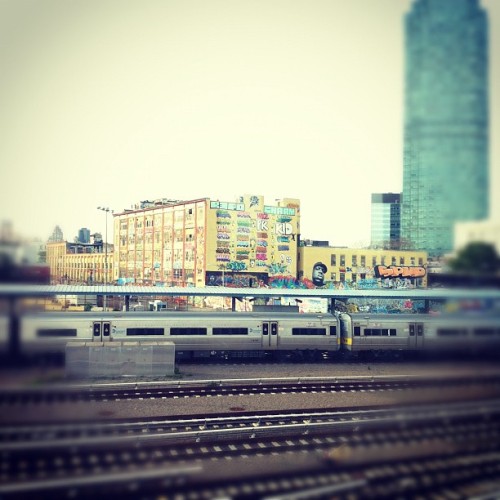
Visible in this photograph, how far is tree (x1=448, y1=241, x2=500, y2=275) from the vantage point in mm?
4234

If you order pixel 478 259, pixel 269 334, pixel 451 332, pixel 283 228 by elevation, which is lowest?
pixel 269 334

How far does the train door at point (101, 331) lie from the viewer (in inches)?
573

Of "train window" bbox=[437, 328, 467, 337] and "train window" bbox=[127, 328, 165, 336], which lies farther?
"train window" bbox=[127, 328, 165, 336]

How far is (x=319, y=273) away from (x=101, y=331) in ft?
115

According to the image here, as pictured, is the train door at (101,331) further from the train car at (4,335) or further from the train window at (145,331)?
the train car at (4,335)

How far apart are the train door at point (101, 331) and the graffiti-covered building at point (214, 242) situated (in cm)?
2862

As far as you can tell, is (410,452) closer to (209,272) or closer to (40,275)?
(40,275)

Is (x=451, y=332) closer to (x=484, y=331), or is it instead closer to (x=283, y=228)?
(x=484, y=331)

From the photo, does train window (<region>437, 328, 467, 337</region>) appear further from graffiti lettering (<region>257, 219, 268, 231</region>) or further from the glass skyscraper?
graffiti lettering (<region>257, 219, 268, 231</region>)

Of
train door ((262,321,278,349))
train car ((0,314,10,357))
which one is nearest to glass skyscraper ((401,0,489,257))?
train car ((0,314,10,357))

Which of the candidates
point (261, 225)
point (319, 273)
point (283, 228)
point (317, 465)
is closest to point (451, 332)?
point (317, 465)

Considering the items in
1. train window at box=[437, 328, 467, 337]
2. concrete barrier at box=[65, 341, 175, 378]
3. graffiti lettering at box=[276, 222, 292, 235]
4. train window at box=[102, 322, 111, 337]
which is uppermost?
graffiti lettering at box=[276, 222, 292, 235]

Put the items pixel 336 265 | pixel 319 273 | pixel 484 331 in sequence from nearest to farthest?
pixel 484 331
pixel 336 265
pixel 319 273

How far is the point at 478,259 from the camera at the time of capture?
4.30 m
